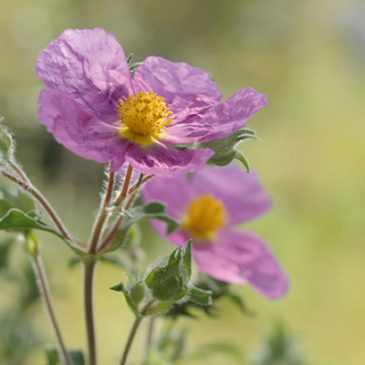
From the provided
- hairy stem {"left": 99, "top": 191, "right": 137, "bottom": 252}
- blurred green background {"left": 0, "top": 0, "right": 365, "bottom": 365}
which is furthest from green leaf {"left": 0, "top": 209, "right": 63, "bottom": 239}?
blurred green background {"left": 0, "top": 0, "right": 365, "bottom": 365}

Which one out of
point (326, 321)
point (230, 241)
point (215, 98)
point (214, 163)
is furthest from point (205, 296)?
point (326, 321)

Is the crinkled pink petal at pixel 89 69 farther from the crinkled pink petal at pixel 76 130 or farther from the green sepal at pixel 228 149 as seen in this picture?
the green sepal at pixel 228 149

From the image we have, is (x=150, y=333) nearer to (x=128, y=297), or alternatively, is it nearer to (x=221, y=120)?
(x=128, y=297)

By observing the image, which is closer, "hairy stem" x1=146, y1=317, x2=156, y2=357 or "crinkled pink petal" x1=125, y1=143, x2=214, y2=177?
"crinkled pink petal" x1=125, y1=143, x2=214, y2=177

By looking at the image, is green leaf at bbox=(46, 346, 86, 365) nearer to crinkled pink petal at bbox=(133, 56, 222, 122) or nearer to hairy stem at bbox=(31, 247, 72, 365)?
hairy stem at bbox=(31, 247, 72, 365)

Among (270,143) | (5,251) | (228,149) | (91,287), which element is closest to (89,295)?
(91,287)

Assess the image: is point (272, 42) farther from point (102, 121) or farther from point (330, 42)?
point (102, 121)
